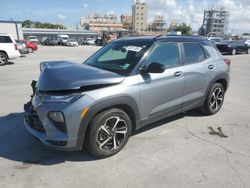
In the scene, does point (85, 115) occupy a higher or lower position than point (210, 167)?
higher

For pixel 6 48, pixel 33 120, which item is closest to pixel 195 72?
pixel 33 120

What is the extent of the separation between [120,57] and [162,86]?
93 cm

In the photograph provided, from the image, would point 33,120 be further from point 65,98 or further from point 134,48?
point 134,48

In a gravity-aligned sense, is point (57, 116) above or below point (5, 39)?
below

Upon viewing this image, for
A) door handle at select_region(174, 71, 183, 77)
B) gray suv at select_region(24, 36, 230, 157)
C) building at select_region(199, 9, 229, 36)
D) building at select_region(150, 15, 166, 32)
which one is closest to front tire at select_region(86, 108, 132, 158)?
gray suv at select_region(24, 36, 230, 157)

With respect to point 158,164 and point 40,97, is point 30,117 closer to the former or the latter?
point 40,97

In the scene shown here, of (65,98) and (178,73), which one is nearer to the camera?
(65,98)

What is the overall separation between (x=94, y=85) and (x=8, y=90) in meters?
5.34

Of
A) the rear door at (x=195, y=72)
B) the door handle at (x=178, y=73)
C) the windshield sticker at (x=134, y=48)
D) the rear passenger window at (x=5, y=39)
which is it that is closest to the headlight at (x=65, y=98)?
the windshield sticker at (x=134, y=48)

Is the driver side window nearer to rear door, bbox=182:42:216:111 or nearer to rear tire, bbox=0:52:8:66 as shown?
rear door, bbox=182:42:216:111

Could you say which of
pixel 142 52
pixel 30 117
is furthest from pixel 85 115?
pixel 142 52

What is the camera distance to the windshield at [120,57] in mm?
3701

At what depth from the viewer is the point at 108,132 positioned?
3387 millimetres

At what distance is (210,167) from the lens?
3.21 metres
